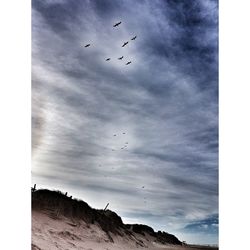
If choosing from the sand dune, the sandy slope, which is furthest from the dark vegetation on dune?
the sandy slope

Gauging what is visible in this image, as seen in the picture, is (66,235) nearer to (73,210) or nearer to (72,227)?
(72,227)

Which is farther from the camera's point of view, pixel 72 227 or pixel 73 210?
pixel 73 210

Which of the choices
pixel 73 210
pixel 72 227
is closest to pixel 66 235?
pixel 72 227

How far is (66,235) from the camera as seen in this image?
29.5 ft

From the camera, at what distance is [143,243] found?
56.0 ft

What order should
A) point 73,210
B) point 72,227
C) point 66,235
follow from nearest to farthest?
point 66,235
point 72,227
point 73,210

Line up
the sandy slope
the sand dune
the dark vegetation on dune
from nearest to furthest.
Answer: the sandy slope
the sand dune
the dark vegetation on dune

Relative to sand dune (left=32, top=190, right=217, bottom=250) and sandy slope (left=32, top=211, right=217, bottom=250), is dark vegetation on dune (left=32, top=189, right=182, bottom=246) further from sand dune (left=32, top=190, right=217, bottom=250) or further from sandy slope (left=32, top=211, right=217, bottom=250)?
sandy slope (left=32, top=211, right=217, bottom=250)

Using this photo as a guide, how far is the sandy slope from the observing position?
7.15 metres

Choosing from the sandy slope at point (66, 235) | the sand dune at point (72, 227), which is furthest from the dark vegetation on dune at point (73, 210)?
the sandy slope at point (66, 235)

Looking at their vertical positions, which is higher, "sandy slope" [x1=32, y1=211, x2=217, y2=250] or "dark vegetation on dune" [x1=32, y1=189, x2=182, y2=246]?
"dark vegetation on dune" [x1=32, y1=189, x2=182, y2=246]
